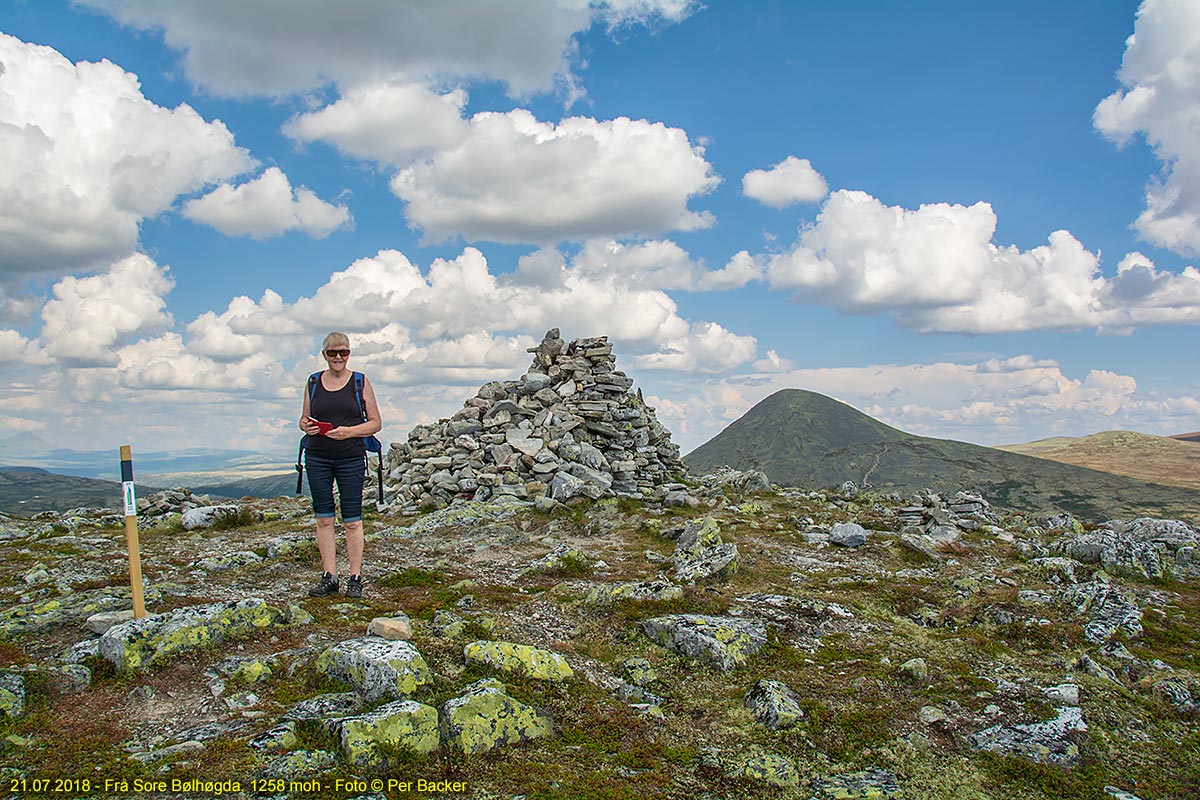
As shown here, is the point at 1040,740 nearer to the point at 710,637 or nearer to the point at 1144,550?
the point at 710,637

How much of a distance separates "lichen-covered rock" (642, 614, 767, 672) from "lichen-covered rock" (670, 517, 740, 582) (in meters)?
3.22

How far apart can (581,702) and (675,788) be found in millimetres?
1937

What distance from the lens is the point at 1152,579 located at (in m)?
15.2

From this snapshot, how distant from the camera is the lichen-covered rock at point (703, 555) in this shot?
14.0 m

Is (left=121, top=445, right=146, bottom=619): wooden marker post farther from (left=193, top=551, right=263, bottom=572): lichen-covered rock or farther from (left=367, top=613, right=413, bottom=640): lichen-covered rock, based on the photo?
(left=193, top=551, right=263, bottom=572): lichen-covered rock

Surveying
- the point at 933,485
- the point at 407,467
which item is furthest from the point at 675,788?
the point at 933,485

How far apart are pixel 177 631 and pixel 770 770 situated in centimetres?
769

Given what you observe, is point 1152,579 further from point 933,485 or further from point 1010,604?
point 933,485

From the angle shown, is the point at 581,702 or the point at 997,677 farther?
the point at 997,677

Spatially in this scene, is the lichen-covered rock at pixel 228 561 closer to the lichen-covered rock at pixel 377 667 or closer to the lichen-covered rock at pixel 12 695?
the lichen-covered rock at pixel 12 695

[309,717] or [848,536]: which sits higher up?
[309,717]

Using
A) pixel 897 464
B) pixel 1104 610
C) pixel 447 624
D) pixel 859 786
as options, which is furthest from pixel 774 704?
pixel 897 464

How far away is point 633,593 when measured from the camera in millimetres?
11875

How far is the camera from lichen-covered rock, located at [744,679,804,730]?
763 cm
